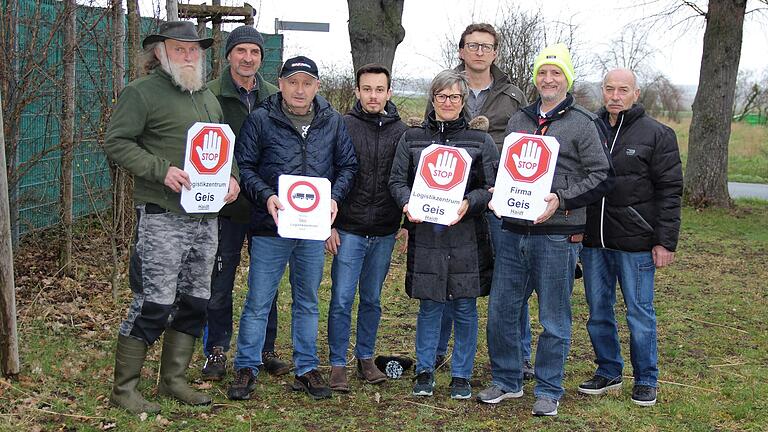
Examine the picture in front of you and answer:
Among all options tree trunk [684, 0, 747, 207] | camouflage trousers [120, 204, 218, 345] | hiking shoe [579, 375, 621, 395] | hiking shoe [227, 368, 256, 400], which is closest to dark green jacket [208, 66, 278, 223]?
camouflage trousers [120, 204, 218, 345]

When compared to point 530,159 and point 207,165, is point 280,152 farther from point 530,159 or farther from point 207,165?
point 530,159

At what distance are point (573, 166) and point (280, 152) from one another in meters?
1.76

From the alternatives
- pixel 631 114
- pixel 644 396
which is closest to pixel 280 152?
pixel 631 114

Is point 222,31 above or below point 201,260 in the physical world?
above

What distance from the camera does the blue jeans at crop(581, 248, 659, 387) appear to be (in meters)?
5.29

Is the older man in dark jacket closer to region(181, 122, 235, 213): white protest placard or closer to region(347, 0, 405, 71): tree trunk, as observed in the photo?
region(181, 122, 235, 213): white protest placard

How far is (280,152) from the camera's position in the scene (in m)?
5.08

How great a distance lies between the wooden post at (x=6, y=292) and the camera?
5121 millimetres

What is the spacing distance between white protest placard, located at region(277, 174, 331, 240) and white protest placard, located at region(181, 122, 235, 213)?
35 centimetres

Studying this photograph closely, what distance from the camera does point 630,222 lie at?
5.20 m

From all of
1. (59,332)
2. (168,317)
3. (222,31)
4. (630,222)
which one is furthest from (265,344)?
(222,31)

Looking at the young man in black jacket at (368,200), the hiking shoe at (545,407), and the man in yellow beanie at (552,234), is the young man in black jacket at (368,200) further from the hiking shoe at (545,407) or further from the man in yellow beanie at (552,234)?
the hiking shoe at (545,407)

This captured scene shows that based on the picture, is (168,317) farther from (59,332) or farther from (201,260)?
(59,332)

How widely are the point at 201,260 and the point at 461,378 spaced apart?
1830 mm
